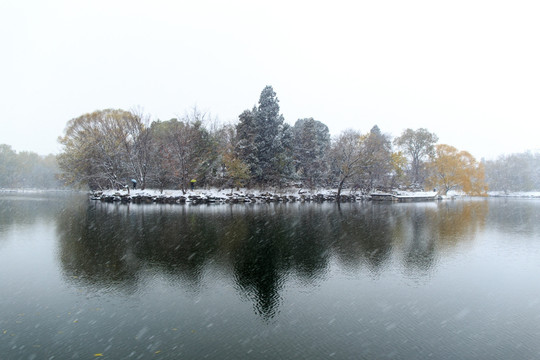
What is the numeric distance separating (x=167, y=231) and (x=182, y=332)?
11673mm

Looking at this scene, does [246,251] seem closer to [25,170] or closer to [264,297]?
[264,297]

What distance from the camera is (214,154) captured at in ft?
143

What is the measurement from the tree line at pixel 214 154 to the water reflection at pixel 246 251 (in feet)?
68.0

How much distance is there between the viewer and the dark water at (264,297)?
20.0 feet

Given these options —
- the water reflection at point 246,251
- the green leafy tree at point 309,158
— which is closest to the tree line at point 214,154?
the green leafy tree at point 309,158

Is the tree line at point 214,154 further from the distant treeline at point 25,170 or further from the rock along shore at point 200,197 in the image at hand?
the distant treeline at point 25,170

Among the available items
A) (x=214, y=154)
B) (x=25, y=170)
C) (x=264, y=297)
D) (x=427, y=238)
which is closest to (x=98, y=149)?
(x=214, y=154)

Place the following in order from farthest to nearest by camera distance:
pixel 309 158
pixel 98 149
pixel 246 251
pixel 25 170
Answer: pixel 25 170 < pixel 309 158 < pixel 98 149 < pixel 246 251

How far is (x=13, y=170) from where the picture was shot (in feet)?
302

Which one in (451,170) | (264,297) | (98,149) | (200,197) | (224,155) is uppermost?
(98,149)

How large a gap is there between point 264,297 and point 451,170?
59039 millimetres

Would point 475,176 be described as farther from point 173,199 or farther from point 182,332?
point 182,332

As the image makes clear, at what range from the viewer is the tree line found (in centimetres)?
4188

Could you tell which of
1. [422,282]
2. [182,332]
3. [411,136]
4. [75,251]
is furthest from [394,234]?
[411,136]
